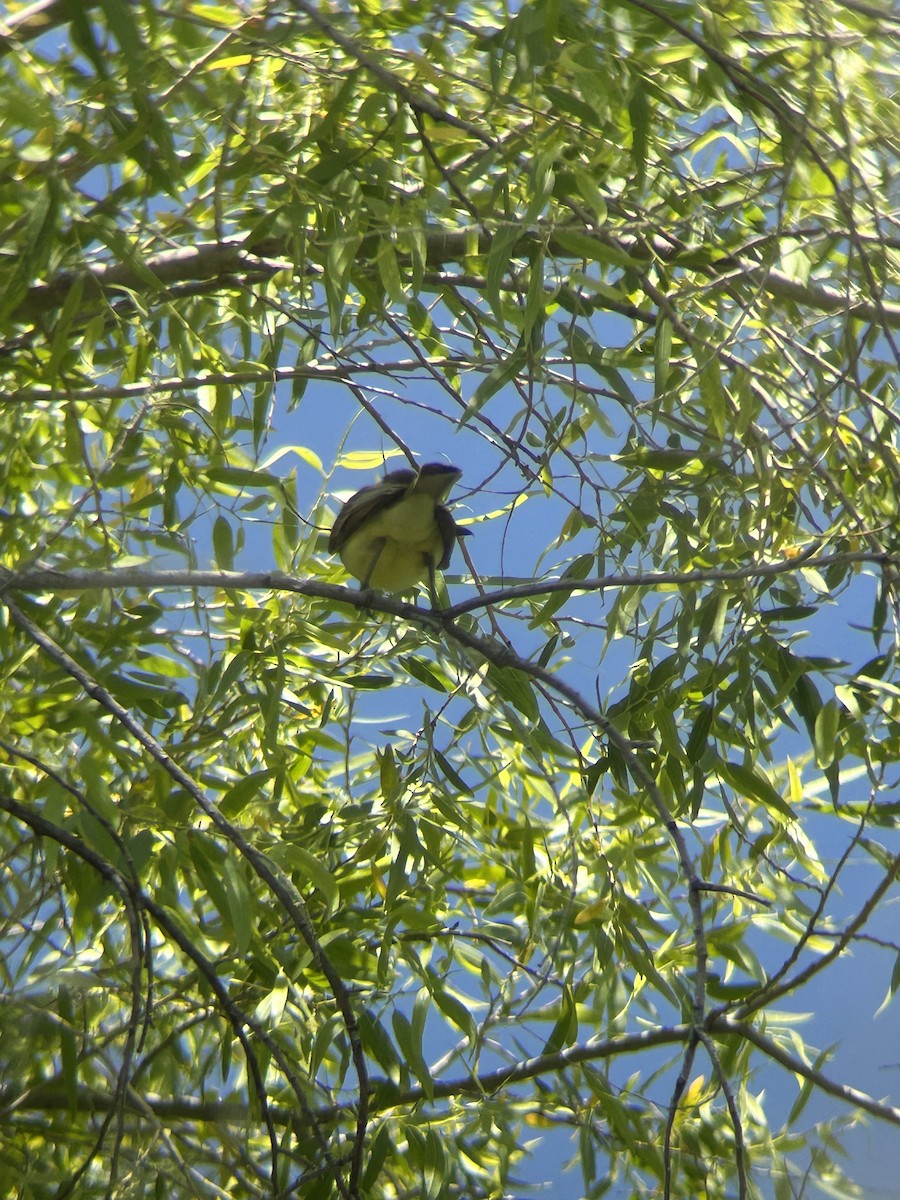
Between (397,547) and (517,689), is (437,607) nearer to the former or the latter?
(397,547)

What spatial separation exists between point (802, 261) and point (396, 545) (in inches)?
38.3

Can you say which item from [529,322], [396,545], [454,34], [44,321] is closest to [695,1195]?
[396,545]

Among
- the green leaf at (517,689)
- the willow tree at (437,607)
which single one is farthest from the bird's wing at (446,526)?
the green leaf at (517,689)

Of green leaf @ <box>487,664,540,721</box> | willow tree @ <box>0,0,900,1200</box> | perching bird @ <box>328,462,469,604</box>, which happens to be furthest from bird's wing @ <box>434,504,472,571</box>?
green leaf @ <box>487,664,540,721</box>

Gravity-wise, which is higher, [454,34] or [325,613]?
[454,34]

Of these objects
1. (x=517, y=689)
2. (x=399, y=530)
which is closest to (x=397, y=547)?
(x=399, y=530)

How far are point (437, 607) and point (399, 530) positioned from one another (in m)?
0.18

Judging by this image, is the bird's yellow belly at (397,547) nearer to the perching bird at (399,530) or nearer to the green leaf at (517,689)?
the perching bird at (399,530)

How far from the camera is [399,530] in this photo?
241 cm

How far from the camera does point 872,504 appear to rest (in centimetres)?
177

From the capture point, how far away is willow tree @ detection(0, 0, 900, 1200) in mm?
1561

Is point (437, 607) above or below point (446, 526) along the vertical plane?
below

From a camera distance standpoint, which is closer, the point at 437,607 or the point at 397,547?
the point at 437,607

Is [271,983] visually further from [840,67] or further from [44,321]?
[840,67]
